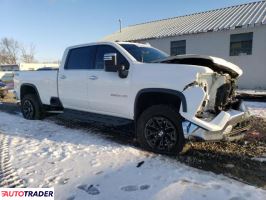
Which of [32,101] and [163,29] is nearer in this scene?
[32,101]

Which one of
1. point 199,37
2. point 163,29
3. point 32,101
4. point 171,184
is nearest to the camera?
point 171,184

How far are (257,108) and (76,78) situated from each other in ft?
20.3

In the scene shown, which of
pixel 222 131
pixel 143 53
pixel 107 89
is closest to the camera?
pixel 222 131

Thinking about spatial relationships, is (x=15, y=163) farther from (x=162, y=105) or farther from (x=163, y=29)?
(x=163, y=29)

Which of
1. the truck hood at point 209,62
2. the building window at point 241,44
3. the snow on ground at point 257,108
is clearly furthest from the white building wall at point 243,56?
the truck hood at point 209,62

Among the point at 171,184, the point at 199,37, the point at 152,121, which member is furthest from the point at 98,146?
the point at 199,37

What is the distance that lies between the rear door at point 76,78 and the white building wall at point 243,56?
40.3ft

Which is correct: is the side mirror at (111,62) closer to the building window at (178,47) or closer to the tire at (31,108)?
the tire at (31,108)

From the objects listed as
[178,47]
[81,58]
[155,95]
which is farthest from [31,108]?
[178,47]

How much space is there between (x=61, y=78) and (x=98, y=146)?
232 centimetres

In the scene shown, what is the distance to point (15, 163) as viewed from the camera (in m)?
5.09

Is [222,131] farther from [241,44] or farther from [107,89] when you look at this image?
[241,44]

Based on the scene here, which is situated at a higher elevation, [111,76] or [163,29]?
[163,29]

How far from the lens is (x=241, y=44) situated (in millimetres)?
17344
